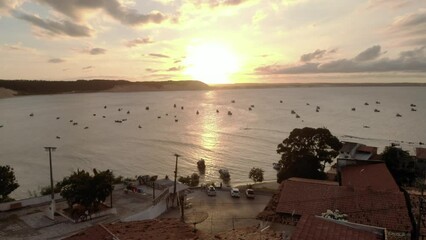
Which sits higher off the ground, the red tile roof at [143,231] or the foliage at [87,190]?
the foliage at [87,190]

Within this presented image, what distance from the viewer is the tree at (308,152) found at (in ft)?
138

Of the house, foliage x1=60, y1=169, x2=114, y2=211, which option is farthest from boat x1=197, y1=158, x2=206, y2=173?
foliage x1=60, y1=169, x2=114, y2=211

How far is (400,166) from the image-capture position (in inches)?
1779

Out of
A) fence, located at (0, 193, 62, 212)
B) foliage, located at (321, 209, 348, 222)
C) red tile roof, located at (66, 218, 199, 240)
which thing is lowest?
fence, located at (0, 193, 62, 212)

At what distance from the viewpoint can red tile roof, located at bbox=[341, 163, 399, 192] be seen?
31250 millimetres

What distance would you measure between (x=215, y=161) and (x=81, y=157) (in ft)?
91.4

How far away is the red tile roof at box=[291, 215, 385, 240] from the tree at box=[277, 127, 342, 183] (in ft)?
78.7

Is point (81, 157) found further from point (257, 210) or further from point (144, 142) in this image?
point (257, 210)

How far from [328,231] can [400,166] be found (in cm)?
3306

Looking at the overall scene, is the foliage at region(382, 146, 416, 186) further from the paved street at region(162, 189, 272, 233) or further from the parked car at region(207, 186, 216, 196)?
the parked car at region(207, 186, 216, 196)

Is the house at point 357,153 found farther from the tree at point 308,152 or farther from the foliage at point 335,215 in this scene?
the foliage at point 335,215

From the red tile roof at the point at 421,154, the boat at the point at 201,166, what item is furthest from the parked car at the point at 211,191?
the red tile roof at the point at 421,154

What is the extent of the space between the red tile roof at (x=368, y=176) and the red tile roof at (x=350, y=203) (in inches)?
224

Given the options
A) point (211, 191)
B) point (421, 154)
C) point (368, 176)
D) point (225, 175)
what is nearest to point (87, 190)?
point (211, 191)
